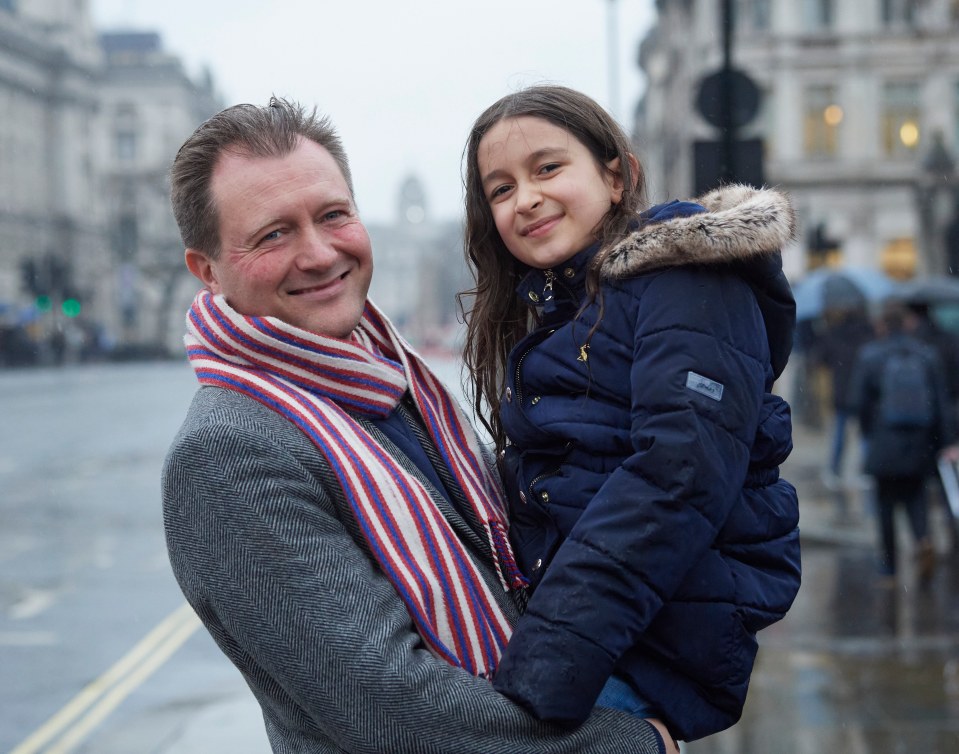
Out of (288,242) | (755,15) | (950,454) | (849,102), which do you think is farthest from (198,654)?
(849,102)

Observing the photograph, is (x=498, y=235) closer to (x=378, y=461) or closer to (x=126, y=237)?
(x=378, y=461)

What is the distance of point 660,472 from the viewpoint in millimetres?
1718

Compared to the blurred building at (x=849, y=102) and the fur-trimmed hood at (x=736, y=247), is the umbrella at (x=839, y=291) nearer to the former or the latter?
the fur-trimmed hood at (x=736, y=247)

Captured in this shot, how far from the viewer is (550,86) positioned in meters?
2.18

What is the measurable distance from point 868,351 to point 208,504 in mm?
8219

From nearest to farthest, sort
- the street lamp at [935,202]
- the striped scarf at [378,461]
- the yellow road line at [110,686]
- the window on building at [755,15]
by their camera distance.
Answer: the striped scarf at [378,461]
the yellow road line at [110,686]
the street lamp at [935,202]
the window on building at [755,15]

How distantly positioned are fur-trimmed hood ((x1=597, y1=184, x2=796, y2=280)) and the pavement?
375cm

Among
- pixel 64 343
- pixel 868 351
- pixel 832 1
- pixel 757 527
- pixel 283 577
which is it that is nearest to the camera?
pixel 283 577

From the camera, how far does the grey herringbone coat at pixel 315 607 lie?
1.68m

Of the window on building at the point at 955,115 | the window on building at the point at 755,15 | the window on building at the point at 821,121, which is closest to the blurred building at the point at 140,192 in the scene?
the window on building at the point at 755,15

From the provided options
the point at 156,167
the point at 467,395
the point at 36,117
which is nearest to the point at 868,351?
the point at 467,395

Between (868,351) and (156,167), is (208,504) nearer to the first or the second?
(868,351)

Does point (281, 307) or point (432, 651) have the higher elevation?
point (281, 307)

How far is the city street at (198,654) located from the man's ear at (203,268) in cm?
343
